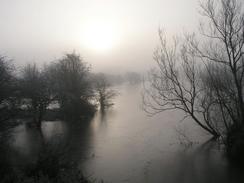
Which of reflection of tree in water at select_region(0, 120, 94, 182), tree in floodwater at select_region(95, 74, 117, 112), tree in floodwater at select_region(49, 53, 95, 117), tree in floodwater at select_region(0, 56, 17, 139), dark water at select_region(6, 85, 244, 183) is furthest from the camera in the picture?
tree in floodwater at select_region(95, 74, 117, 112)

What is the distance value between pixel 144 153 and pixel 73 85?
725 inches

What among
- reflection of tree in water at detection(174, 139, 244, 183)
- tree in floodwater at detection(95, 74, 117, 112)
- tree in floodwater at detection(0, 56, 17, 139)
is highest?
tree in floodwater at detection(95, 74, 117, 112)

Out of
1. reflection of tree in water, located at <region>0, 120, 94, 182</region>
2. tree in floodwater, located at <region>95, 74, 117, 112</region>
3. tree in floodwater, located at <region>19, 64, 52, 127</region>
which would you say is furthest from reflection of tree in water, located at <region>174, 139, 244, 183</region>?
tree in floodwater, located at <region>95, 74, 117, 112</region>

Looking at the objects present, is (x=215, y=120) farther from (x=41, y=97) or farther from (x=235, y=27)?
(x=41, y=97)

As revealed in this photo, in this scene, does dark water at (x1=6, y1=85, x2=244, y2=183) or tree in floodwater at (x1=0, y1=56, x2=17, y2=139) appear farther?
tree in floodwater at (x1=0, y1=56, x2=17, y2=139)

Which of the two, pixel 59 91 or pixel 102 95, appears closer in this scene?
pixel 59 91

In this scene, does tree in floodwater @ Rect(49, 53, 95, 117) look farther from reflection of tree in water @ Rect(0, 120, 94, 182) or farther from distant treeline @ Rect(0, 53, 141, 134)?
reflection of tree in water @ Rect(0, 120, 94, 182)

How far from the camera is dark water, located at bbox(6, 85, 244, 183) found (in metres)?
9.66

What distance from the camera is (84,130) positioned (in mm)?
20312

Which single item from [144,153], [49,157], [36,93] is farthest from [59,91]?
[49,157]

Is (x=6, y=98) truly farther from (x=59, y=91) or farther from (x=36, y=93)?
(x=59, y=91)

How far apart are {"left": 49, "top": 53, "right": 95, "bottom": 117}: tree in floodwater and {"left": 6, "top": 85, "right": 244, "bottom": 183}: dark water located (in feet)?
24.7

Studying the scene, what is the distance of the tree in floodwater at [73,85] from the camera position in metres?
27.4

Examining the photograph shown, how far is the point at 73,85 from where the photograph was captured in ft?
95.2
